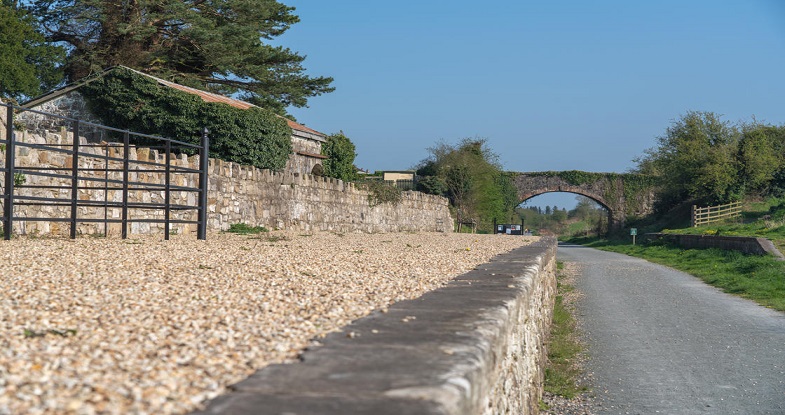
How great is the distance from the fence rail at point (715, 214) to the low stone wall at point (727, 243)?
5.47 metres

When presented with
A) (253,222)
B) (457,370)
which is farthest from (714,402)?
(253,222)

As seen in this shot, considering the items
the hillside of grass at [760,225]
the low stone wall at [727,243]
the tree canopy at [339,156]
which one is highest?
the tree canopy at [339,156]

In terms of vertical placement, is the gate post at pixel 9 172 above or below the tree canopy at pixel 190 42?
below

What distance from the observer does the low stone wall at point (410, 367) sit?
1.76 m

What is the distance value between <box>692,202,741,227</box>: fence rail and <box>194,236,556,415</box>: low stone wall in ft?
96.1

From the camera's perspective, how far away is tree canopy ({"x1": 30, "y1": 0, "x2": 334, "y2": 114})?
24.0 metres

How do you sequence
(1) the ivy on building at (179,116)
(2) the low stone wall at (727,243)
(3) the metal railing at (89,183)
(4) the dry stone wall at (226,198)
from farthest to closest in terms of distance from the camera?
(1) the ivy on building at (179,116) < (2) the low stone wall at (727,243) < (4) the dry stone wall at (226,198) < (3) the metal railing at (89,183)

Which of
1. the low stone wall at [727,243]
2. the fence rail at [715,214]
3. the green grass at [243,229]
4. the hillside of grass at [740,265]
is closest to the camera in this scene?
the hillside of grass at [740,265]

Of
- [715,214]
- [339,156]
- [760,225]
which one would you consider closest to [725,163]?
[715,214]

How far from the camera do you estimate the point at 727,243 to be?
18078 mm

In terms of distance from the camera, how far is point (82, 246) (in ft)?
22.7

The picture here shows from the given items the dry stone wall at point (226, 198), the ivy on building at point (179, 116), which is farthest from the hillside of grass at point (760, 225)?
the ivy on building at point (179, 116)

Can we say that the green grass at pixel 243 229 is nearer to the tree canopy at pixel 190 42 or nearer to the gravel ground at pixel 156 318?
the gravel ground at pixel 156 318

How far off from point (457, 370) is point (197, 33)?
76.9 feet
